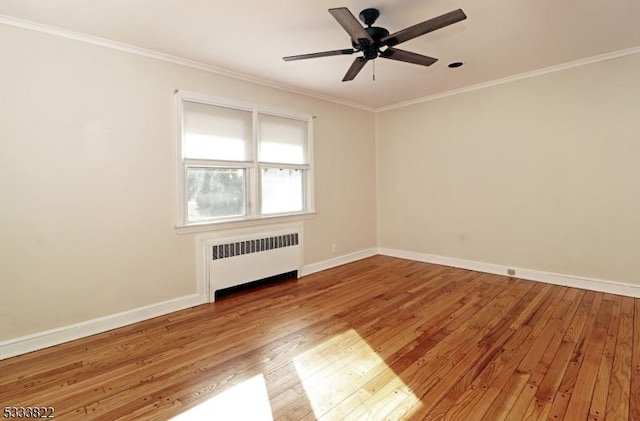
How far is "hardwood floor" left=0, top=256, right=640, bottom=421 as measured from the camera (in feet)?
6.10

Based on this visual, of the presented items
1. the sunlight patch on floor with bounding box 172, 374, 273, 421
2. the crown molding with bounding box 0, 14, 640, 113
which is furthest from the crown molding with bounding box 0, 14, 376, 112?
the sunlight patch on floor with bounding box 172, 374, 273, 421

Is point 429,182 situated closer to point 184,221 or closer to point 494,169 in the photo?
point 494,169

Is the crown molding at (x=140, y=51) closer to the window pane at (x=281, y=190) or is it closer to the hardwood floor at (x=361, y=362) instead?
the window pane at (x=281, y=190)

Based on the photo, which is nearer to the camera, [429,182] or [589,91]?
[589,91]

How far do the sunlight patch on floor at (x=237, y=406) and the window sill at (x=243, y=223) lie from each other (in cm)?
191

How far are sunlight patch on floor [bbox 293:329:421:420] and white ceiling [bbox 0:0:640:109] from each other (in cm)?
273

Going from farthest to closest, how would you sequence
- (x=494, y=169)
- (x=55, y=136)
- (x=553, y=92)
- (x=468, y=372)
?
(x=494, y=169)
(x=553, y=92)
(x=55, y=136)
(x=468, y=372)

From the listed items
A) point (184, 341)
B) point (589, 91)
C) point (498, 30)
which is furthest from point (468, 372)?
point (589, 91)

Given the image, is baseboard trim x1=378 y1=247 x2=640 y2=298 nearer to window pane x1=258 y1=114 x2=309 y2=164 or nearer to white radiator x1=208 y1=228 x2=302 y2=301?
white radiator x1=208 y1=228 x2=302 y2=301

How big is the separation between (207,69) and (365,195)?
3259mm

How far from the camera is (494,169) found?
443cm

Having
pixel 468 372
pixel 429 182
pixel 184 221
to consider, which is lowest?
pixel 468 372

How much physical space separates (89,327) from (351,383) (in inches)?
96.8

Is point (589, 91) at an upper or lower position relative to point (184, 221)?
upper
